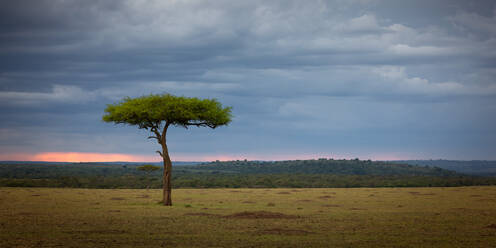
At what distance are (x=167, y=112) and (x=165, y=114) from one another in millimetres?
238

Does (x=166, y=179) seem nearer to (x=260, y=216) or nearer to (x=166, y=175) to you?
(x=166, y=175)

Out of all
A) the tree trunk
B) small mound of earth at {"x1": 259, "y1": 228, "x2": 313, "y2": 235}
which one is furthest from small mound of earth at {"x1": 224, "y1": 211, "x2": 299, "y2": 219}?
the tree trunk

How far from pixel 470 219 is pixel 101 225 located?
20840 mm

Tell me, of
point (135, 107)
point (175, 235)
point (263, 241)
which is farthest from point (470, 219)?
point (135, 107)

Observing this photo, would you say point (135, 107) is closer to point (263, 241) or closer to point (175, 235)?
point (175, 235)

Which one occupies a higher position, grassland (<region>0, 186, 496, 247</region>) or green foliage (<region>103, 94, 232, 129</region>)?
green foliage (<region>103, 94, 232, 129</region>)

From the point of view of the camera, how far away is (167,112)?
39094mm

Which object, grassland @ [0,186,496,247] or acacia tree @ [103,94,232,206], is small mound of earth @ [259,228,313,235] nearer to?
grassland @ [0,186,496,247]

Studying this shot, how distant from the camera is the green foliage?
129 feet

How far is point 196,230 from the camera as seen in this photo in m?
23.8

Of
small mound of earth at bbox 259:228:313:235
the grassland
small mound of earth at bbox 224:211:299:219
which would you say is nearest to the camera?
the grassland

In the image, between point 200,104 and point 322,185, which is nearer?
point 200,104

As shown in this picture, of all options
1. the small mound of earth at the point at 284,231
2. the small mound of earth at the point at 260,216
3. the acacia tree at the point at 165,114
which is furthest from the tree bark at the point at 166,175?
the small mound of earth at the point at 284,231

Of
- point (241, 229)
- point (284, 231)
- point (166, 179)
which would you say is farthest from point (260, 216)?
point (166, 179)
